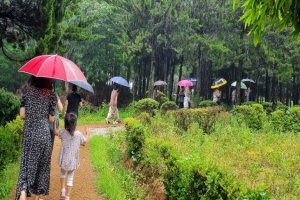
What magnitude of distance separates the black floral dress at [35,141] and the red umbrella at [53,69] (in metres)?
0.24

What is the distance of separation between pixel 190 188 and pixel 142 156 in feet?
11.7

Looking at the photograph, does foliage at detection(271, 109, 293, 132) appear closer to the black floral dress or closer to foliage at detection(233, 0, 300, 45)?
the black floral dress

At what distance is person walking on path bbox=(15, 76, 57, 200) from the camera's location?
15.8ft

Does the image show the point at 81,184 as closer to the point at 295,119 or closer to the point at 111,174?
the point at 111,174

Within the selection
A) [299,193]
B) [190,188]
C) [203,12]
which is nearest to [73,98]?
[190,188]

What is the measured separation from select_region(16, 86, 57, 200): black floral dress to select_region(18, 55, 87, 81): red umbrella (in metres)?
0.24

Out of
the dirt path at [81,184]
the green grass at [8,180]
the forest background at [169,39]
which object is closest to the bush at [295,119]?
the forest background at [169,39]

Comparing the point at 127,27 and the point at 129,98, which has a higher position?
the point at 127,27

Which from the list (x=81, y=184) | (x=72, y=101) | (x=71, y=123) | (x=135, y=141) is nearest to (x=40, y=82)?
(x=71, y=123)

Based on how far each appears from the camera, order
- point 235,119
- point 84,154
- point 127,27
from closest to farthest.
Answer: point 84,154, point 235,119, point 127,27

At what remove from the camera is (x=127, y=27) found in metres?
25.5

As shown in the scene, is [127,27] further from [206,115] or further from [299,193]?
[299,193]

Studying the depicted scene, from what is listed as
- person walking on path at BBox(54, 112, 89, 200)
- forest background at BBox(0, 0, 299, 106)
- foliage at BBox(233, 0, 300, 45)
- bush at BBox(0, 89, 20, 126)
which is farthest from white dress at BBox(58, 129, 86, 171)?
forest background at BBox(0, 0, 299, 106)

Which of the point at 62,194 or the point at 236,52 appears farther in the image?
the point at 236,52
